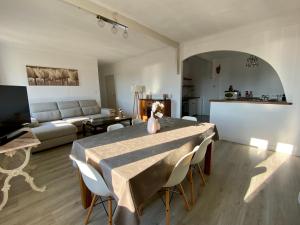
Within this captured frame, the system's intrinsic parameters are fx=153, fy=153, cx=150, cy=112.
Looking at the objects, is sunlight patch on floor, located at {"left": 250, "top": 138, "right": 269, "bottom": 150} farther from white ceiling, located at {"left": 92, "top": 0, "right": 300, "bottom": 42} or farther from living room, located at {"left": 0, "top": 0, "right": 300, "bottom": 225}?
white ceiling, located at {"left": 92, "top": 0, "right": 300, "bottom": 42}

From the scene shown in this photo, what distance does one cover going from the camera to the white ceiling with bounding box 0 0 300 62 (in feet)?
7.79

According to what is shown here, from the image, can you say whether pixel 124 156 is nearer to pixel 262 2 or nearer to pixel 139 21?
pixel 139 21

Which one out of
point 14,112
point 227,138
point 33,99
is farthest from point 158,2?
point 33,99

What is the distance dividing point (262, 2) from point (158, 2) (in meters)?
1.63

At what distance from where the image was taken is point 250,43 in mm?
3246

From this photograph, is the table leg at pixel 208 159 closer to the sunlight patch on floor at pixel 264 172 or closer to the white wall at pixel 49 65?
the sunlight patch on floor at pixel 264 172

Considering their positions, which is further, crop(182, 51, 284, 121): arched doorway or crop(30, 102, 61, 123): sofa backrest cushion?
crop(182, 51, 284, 121): arched doorway

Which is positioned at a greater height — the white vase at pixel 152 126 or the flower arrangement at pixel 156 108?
the flower arrangement at pixel 156 108

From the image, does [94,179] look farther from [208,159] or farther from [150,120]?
[208,159]

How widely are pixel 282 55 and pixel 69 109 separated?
213 inches

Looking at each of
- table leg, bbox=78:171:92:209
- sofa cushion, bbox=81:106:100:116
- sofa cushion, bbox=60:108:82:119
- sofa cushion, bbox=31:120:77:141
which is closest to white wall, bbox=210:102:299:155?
table leg, bbox=78:171:92:209

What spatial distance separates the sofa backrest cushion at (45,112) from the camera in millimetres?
4105

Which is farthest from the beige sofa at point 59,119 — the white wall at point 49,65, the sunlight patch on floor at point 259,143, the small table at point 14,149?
the sunlight patch on floor at point 259,143

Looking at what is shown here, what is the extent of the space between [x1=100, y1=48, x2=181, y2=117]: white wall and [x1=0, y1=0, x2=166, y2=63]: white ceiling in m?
0.53
